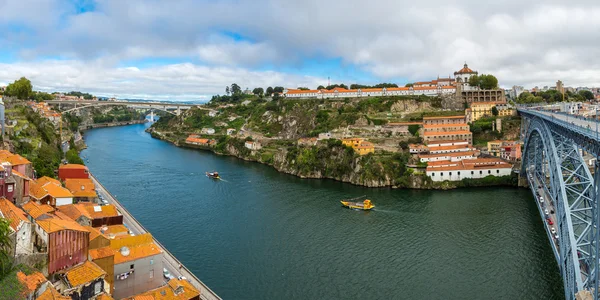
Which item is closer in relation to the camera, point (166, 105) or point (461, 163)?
point (461, 163)

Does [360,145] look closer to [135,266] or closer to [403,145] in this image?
[403,145]

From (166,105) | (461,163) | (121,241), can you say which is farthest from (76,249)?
(166,105)

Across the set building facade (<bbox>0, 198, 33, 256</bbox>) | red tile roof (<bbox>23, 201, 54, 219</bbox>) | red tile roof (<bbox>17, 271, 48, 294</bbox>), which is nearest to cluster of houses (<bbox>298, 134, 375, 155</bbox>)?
red tile roof (<bbox>23, 201, 54, 219</bbox>)

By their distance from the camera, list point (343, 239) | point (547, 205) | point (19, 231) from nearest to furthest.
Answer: point (19, 231) → point (343, 239) → point (547, 205)

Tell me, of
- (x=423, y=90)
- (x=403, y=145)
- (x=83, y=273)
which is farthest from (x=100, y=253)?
(x=423, y=90)

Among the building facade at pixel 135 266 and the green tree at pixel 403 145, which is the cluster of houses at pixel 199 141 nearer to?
the green tree at pixel 403 145

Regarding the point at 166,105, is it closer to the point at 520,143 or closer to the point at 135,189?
the point at 135,189

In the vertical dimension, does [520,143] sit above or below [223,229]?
above
